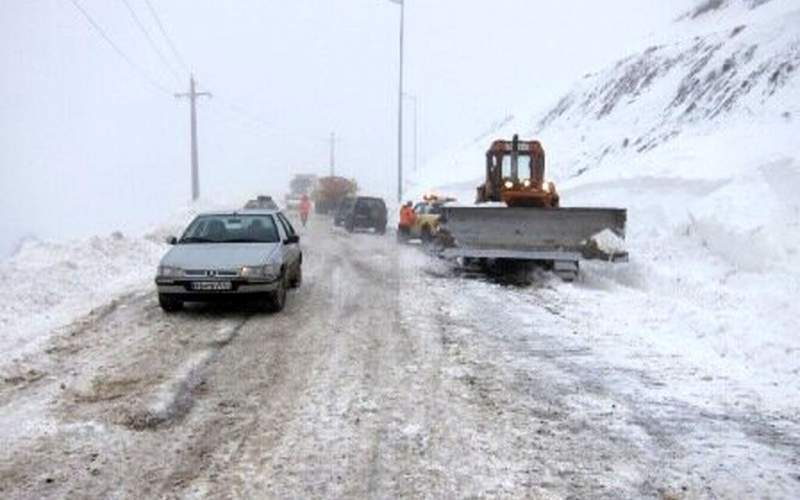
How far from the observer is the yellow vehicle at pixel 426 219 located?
86.1ft

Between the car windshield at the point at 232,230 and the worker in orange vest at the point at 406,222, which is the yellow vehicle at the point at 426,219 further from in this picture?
the car windshield at the point at 232,230

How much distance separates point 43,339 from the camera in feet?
32.3

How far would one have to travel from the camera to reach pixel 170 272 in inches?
460

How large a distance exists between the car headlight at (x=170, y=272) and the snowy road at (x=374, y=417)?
84cm

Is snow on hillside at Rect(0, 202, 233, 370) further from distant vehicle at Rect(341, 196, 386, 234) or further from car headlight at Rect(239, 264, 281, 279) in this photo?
distant vehicle at Rect(341, 196, 386, 234)

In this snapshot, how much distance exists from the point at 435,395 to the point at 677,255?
11.6 meters

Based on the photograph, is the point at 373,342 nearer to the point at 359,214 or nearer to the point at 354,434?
the point at 354,434

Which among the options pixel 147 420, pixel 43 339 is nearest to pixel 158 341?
pixel 43 339

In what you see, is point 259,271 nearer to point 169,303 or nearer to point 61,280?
point 169,303

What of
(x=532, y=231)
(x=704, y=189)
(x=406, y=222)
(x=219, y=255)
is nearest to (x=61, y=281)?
(x=219, y=255)

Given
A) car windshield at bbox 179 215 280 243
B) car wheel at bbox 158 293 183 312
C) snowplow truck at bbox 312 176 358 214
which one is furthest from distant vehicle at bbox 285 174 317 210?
car wheel at bbox 158 293 183 312

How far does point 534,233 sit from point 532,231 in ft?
0.19

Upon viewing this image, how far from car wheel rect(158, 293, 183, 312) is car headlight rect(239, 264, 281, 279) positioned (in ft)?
3.76

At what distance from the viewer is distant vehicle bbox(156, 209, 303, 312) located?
38.0 feet
